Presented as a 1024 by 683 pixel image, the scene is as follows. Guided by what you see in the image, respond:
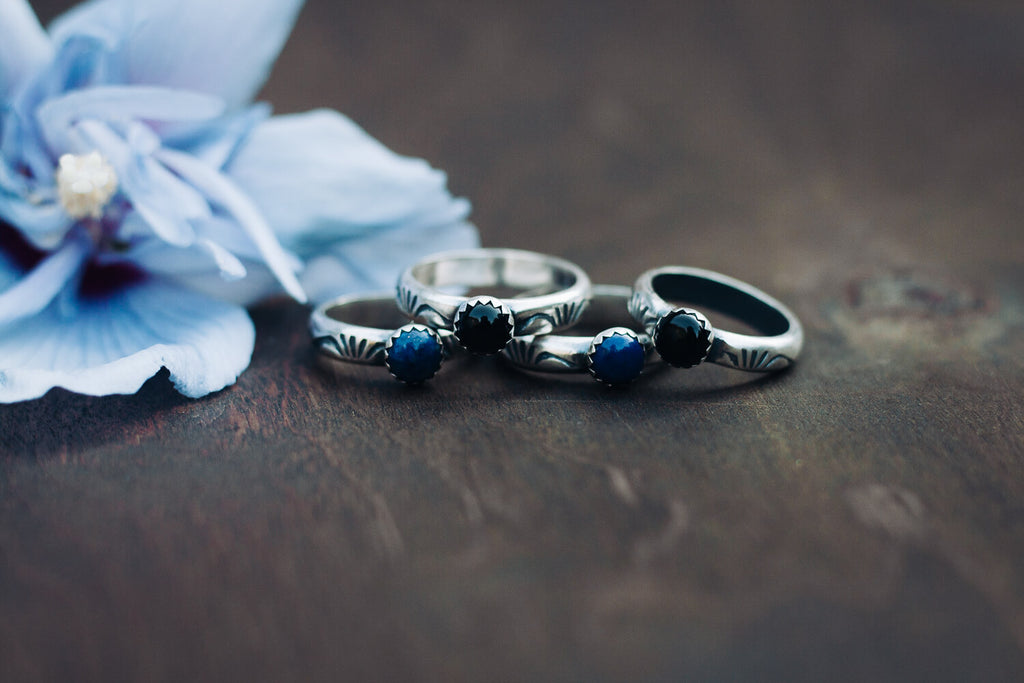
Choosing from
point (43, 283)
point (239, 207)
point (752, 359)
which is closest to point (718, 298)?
point (752, 359)

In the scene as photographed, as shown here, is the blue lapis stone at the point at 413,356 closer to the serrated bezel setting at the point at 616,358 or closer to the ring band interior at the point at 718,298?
the serrated bezel setting at the point at 616,358

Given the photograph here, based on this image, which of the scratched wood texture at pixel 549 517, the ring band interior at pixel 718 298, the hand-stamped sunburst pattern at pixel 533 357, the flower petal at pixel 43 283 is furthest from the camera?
the ring band interior at pixel 718 298

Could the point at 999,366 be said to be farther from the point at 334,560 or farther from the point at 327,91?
the point at 327,91

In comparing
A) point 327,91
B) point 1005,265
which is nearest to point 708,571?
point 1005,265

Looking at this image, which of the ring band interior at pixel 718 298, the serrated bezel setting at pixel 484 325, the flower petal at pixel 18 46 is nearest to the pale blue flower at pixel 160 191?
the flower petal at pixel 18 46

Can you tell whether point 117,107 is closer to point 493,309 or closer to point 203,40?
point 203,40

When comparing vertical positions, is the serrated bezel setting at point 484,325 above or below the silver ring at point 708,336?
below

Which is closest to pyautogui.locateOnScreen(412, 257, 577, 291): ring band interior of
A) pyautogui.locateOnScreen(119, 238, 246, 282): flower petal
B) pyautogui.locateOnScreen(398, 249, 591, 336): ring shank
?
pyautogui.locateOnScreen(398, 249, 591, 336): ring shank
